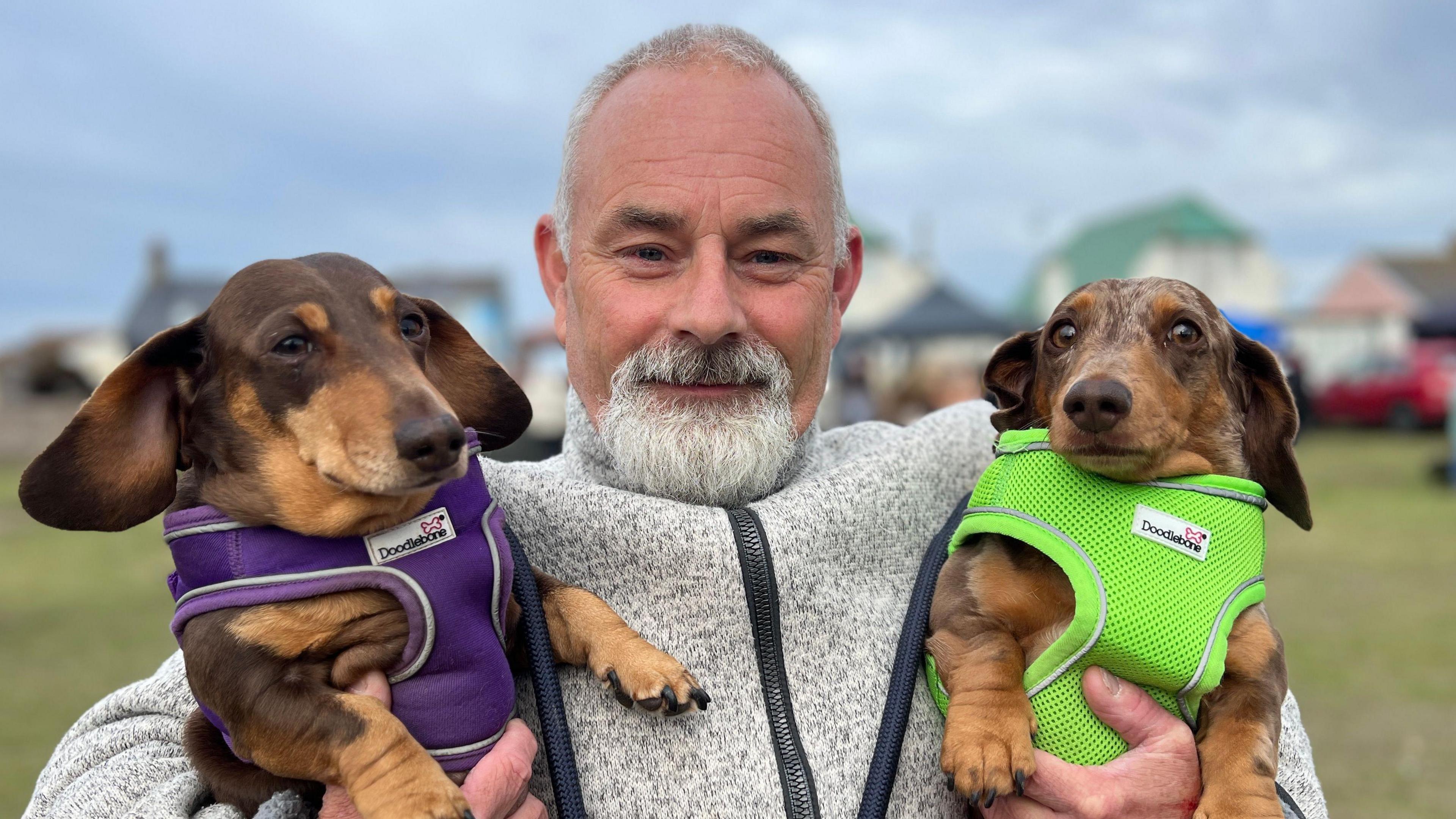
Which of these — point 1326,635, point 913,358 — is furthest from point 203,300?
point 1326,635

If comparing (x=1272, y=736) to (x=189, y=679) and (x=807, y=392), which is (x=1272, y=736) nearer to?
(x=807, y=392)

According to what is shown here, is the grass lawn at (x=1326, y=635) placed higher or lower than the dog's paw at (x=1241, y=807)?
lower

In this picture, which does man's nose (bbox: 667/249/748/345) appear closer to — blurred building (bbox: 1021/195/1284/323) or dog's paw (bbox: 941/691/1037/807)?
dog's paw (bbox: 941/691/1037/807)

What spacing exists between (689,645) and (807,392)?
0.76 m

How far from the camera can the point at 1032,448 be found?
2279 millimetres

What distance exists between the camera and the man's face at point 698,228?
2.49 m

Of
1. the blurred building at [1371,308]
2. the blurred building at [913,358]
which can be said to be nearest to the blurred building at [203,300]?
the blurred building at [913,358]

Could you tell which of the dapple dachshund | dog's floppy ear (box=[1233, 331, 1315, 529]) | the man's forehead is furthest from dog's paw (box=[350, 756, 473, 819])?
dog's floppy ear (box=[1233, 331, 1315, 529])

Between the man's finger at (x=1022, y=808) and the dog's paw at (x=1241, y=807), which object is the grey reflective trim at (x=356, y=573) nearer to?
the man's finger at (x=1022, y=808)

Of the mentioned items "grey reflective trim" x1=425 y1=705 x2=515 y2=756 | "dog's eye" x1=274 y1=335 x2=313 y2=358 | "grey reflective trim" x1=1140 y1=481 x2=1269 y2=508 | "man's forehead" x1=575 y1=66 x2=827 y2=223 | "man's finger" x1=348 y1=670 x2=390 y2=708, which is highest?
"man's forehead" x1=575 y1=66 x2=827 y2=223

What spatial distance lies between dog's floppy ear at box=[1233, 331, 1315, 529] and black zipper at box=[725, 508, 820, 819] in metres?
1.05

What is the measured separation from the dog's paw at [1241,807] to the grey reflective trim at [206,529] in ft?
5.92

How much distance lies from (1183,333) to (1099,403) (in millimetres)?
360

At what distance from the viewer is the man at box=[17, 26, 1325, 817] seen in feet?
7.06
